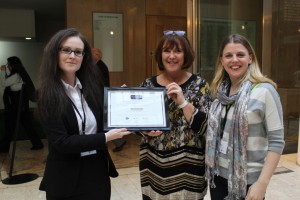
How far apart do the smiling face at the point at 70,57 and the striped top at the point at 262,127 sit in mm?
858

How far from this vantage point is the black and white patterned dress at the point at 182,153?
1.80 m

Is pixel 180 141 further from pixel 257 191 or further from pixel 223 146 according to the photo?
pixel 257 191

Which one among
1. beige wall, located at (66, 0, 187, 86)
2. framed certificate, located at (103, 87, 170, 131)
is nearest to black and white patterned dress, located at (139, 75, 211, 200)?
framed certificate, located at (103, 87, 170, 131)

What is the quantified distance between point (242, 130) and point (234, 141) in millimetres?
77

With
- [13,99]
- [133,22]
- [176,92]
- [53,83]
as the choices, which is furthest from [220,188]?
[133,22]

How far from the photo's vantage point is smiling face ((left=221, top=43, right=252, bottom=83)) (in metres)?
1.62

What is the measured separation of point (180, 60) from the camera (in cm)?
182

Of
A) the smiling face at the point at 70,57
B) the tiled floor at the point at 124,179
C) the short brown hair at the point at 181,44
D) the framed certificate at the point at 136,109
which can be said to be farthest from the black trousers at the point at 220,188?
the tiled floor at the point at 124,179

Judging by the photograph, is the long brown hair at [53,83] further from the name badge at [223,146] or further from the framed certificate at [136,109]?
the name badge at [223,146]

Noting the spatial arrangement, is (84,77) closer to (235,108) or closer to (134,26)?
(235,108)

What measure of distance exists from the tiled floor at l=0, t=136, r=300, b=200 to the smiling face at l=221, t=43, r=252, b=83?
6.31 feet

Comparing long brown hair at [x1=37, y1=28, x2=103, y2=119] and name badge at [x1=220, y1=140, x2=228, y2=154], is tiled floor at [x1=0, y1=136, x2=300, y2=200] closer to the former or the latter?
name badge at [x1=220, y1=140, x2=228, y2=154]

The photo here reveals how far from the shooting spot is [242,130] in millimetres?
1531

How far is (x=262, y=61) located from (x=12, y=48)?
9.68 meters
